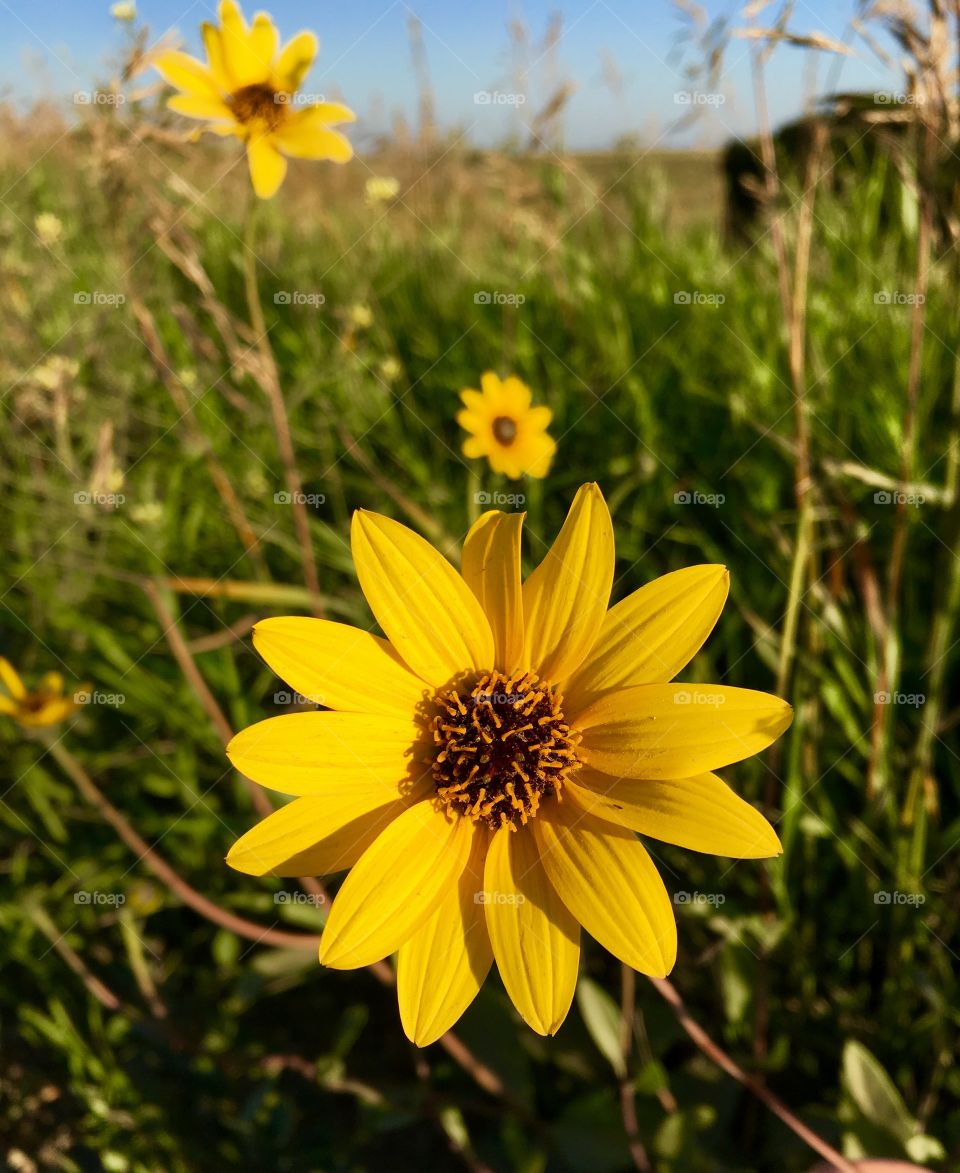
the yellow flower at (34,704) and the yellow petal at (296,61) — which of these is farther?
the yellow flower at (34,704)

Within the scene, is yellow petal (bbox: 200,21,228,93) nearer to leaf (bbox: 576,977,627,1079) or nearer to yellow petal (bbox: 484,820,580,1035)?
yellow petal (bbox: 484,820,580,1035)

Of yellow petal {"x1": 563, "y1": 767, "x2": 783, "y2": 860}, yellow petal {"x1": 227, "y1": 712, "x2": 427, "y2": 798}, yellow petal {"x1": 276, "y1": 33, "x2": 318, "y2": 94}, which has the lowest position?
yellow petal {"x1": 227, "y1": 712, "x2": 427, "y2": 798}

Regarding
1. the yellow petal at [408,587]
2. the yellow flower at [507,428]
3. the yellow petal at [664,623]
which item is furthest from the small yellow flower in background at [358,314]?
the yellow petal at [664,623]

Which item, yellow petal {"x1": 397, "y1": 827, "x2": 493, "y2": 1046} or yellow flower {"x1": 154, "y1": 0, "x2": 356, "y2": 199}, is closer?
yellow petal {"x1": 397, "y1": 827, "x2": 493, "y2": 1046}

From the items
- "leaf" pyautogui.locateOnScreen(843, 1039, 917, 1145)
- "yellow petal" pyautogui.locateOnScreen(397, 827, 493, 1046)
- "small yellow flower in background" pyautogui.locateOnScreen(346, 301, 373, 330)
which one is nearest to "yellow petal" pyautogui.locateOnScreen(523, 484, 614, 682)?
"yellow petal" pyautogui.locateOnScreen(397, 827, 493, 1046)

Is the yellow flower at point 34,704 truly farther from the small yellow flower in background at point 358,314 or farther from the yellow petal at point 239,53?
the small yellow flower in background at point 358,314

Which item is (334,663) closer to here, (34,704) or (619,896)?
(619,896)

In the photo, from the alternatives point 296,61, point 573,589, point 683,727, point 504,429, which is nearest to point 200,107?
point 296,61
